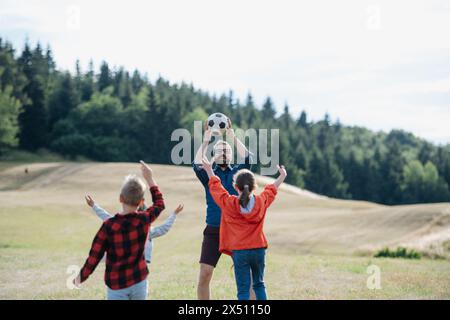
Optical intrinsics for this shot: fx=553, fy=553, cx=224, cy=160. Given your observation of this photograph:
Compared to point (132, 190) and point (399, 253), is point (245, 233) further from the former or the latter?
point (399, 253)

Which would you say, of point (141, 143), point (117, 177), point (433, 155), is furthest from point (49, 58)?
point (433, 155)

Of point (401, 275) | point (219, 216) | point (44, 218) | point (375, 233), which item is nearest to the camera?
point (219, 216)

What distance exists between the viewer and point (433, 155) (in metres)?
151

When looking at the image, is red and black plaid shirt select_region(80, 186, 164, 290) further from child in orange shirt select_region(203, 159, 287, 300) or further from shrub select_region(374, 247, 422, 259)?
shrub select_region(374, 247, 422, 259)

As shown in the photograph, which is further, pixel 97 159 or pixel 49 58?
pixel 49 58

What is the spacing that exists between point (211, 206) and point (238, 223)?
0.93 metres

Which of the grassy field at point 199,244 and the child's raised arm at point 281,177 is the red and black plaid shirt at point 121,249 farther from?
the grassy field at point 199,244

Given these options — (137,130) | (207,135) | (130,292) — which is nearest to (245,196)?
(207,135)

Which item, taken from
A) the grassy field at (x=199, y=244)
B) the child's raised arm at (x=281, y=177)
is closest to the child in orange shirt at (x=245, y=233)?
the child's raised arm at (x=281, y=177)

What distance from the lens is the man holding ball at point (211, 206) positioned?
29.1ft

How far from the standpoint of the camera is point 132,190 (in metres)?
6.86

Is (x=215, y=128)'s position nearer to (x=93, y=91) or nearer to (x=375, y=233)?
(x=375, y=233)

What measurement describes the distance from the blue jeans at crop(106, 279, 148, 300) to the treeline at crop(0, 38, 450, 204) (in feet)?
267
